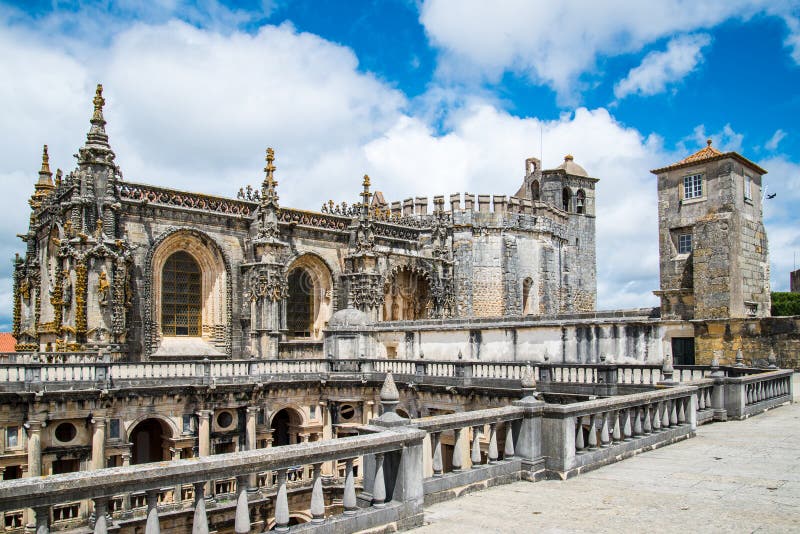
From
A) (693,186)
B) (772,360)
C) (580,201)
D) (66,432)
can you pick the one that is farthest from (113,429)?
(580,201)

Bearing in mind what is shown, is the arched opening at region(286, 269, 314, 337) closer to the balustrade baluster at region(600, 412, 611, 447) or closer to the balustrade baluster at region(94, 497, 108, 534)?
the balustrade baluster at region(600, 412, 611, 447)

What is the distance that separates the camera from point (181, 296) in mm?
28844

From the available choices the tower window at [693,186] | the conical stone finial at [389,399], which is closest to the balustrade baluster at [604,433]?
the conical stone finial at [389,399]

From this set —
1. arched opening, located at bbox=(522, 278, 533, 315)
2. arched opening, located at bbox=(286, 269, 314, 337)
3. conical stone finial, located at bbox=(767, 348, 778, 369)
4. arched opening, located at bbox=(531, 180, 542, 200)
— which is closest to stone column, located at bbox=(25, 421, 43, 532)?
arched opening, located at bbox=(286, 269, 314, 337)

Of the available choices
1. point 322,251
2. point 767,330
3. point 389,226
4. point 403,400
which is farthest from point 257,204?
point 767,330

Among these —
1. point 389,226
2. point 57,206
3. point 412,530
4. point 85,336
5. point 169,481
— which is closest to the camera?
point 169,481

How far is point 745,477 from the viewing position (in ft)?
30.3

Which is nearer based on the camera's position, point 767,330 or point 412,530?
point 412,530

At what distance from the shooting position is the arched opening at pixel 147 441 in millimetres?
25156

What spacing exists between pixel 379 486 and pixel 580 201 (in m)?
40.9

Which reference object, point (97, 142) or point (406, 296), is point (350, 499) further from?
point (406, 296)

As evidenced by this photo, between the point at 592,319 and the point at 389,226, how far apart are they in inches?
539

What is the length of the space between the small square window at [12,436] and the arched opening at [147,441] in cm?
467

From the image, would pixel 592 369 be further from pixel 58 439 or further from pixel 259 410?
pixel 58 439
